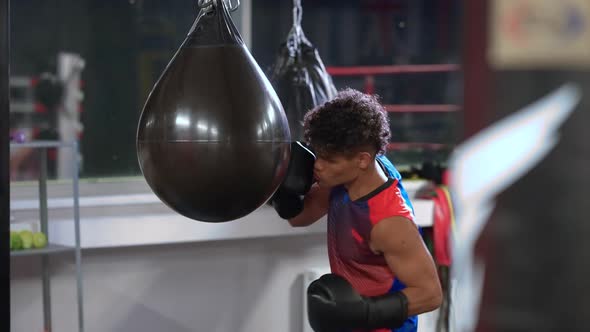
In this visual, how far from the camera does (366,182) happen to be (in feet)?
6.42

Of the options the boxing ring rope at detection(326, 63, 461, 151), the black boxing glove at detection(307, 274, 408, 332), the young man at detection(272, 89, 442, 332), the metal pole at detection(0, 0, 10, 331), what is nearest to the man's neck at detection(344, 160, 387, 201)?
the young man at detection(272, 89, 442, 332)

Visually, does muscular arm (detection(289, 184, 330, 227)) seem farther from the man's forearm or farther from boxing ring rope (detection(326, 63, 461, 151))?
boxing ring rope (detection(326, 63, 461, 151))

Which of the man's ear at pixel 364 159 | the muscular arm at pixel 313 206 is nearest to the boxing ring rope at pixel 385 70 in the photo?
the muscular arm at pixel 313 206

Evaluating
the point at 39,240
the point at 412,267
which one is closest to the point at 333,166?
the point at 412,267

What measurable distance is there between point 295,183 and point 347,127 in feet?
0.78

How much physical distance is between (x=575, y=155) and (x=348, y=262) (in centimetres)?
163

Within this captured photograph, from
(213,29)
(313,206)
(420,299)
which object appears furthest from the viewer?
(313,206)

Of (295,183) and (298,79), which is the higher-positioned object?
(298,79)

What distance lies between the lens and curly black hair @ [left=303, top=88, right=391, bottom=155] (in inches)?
71.4

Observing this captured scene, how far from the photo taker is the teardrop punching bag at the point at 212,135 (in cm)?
145

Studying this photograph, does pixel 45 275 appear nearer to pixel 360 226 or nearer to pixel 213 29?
pixel 360 226

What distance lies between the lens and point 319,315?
188 centimetres

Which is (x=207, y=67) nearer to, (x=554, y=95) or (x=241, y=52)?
(x=241, y=52)

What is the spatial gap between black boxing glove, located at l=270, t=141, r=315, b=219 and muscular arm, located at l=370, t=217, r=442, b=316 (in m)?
0.27
